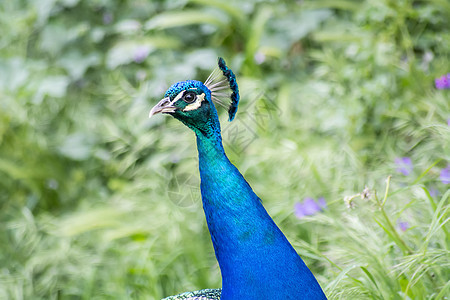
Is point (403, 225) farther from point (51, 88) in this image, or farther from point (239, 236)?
point (51, 88)

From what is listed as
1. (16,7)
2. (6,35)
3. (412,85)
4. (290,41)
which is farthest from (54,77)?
(412,85)

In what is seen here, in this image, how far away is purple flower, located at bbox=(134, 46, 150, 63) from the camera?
348 centimetres

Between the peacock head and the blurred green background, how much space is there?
620mm

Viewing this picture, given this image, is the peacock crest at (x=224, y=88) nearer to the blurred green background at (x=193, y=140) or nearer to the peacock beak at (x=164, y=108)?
the peacock beak at (x=164, y=108)

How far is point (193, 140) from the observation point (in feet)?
9.59

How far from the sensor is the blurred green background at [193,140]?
2145 millimetres

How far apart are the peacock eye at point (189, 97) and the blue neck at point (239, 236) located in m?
0.10

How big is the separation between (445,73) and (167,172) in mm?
1452

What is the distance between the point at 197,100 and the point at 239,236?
0.34 meters

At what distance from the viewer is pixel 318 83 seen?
3.13 m

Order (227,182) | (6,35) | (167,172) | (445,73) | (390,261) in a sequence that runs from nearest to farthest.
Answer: (227,182) → (390,261) → (445,73) → (167,172) → (6,35)

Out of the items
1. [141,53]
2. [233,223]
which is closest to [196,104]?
[233,223]

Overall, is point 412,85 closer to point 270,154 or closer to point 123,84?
point 270,154

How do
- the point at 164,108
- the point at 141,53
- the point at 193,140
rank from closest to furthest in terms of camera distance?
the point at 164,108
the point at 193,140
the point at 141,53
